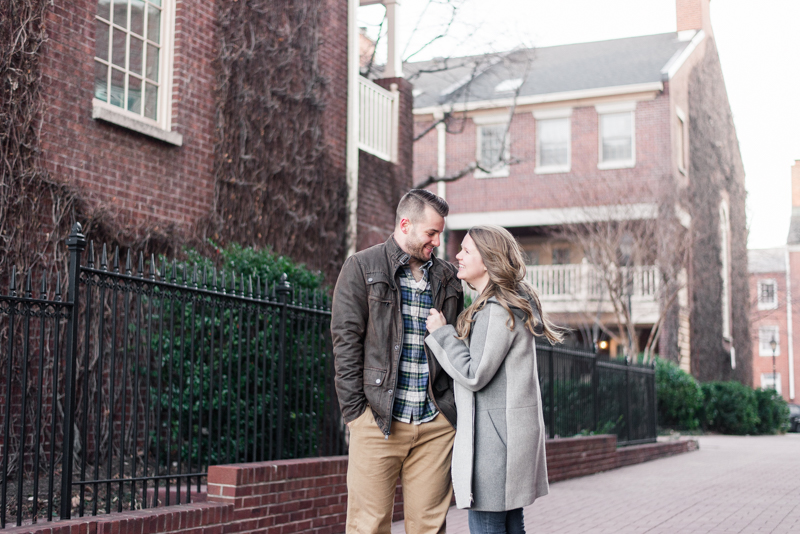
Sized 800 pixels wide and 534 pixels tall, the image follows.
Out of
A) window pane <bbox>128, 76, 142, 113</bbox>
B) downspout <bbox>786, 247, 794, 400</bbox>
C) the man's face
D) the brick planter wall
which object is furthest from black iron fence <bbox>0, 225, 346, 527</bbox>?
downspout <bbox>786, 247, 794, 400</bbox>

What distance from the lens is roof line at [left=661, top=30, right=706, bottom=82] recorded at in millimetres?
25203

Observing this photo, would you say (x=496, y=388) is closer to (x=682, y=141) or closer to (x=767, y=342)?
(x=682, y=141)

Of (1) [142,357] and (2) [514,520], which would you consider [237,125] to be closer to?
(1) [142,357]

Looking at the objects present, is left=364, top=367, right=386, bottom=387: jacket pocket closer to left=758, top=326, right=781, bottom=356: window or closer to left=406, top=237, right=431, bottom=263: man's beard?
left=406, top=237, right=431, bottom=263: man's beard

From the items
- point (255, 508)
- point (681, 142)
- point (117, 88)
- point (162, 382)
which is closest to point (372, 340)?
point (255, 508)

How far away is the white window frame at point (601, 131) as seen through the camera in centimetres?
2539

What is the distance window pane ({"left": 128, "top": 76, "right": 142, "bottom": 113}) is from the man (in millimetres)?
5447

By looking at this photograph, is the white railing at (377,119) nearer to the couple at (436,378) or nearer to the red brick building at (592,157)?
the couple at (436,378)

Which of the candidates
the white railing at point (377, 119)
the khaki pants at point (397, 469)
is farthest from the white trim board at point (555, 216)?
the khaki pants at point (397, 469)

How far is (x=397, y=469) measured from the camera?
426 cm

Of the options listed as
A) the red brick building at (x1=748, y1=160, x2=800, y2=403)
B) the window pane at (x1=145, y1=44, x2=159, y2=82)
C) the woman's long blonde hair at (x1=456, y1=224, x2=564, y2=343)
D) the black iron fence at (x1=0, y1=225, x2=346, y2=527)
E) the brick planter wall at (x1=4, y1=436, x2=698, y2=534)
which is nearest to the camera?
the woman's long blonde hair at (x1=456, y1=224, x2=564, y2=343)

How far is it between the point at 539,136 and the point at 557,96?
1.25 meters

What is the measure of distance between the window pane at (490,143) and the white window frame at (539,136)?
1050 mm

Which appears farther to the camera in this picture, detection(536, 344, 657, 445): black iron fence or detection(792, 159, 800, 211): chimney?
detection(792, 159, 800, 211): chimney
